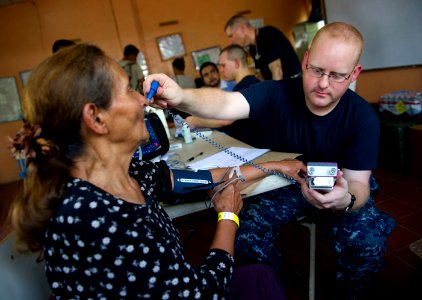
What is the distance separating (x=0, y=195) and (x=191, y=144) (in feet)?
14.6

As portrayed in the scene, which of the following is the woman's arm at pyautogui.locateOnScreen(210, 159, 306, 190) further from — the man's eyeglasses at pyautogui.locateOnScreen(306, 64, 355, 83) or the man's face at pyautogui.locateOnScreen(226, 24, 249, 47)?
the man's face at pyautogui.locateOnScreen(226, 24, 249, 47)

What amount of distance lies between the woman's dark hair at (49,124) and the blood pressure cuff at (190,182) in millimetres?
470

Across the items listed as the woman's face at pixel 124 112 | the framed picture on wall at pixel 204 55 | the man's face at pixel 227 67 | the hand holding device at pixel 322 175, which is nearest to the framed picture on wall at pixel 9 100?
the framed picture on wall at pixel 204 55

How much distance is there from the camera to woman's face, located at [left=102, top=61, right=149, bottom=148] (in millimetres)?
864

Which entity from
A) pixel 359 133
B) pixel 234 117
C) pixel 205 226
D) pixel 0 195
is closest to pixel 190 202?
pixel 234 117

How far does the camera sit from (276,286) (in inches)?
40.7

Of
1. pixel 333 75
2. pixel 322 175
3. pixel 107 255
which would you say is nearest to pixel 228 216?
pixel 322 175

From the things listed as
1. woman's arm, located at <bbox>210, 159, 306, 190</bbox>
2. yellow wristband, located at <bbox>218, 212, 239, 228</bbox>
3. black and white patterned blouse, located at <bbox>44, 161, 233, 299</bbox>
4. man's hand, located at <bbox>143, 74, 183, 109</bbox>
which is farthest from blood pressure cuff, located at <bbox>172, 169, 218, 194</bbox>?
black and white patterned blouse, located at <bbox>44, 161, 233, 299</bbox>

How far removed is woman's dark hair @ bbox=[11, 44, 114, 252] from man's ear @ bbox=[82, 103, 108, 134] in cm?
1

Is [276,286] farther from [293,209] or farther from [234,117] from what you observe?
[234,117]

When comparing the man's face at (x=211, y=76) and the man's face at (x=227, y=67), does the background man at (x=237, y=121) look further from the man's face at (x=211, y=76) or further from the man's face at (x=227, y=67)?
the man's face at (x=211, y=76)

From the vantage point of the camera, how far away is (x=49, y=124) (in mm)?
787

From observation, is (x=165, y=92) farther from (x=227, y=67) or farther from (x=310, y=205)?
(x=227, y=67)

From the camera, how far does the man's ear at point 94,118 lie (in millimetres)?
798
